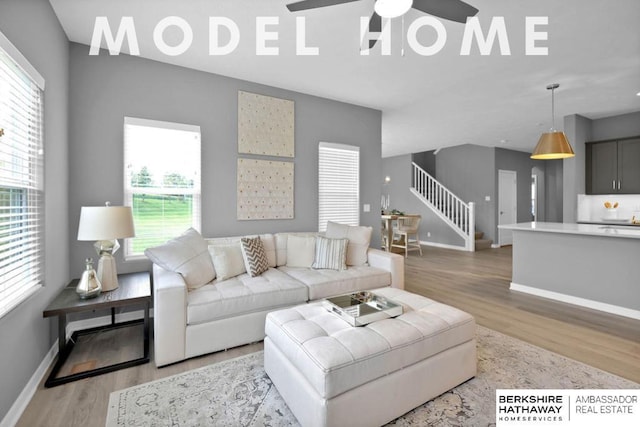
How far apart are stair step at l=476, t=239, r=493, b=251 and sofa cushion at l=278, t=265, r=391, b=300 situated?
5417mm

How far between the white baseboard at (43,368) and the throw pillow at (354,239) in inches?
89.9

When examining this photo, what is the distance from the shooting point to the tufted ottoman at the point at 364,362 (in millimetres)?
1534

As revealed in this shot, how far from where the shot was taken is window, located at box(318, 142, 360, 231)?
436 cm

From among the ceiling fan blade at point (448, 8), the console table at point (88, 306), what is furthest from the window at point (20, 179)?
the ceiling fan blade at point (448, 8)

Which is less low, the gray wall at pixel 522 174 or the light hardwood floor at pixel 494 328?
the gray wall at pixel 522 174

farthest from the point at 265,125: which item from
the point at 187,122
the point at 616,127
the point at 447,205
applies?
the point at 447,205

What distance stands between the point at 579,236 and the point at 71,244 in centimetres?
553

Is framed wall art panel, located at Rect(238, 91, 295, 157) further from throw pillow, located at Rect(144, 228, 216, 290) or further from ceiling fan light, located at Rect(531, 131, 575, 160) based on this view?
ceiling fan light, located at Rect(531, 131, 575, 160)

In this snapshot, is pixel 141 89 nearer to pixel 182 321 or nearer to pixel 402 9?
pixel 182 321

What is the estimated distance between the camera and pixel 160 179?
Result: 3.24 meters

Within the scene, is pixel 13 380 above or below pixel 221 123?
below

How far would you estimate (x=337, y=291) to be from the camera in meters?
3.06

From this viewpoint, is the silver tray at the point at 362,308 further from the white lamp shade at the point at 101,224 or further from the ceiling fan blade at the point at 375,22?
the ceiling fan blade at the point at 375,22

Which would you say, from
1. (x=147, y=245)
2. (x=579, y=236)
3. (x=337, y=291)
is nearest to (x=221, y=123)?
(x=147, y=245)
